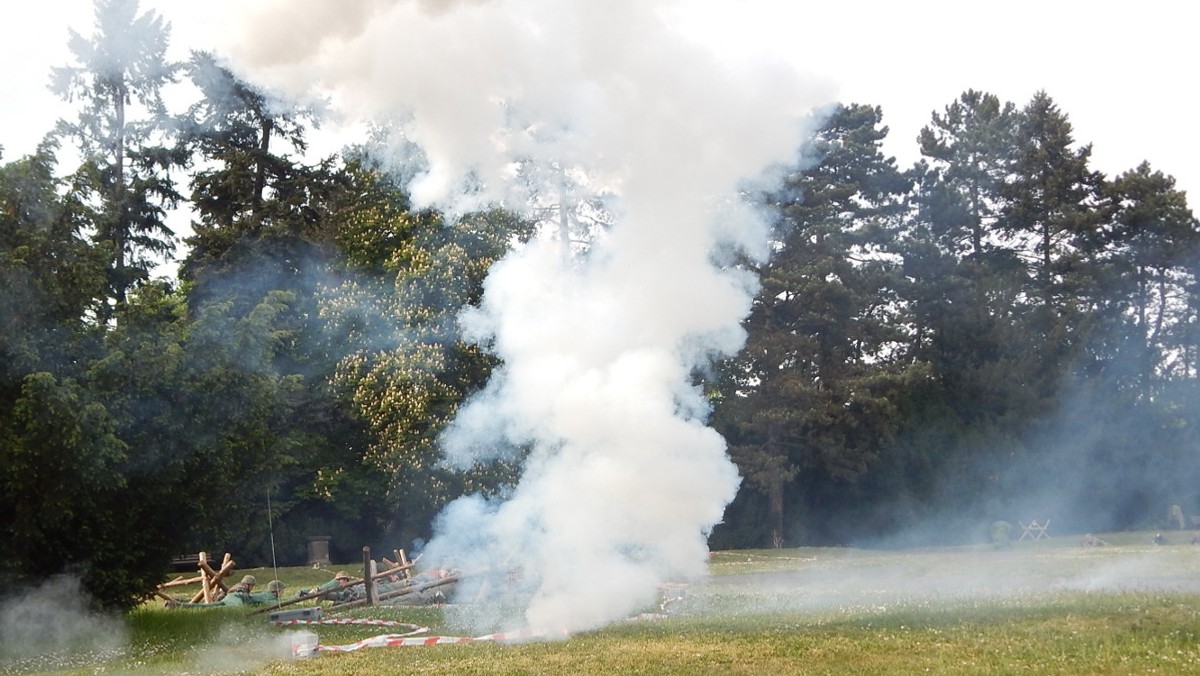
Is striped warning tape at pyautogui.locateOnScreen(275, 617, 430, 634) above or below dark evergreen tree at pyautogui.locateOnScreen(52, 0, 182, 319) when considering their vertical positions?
below

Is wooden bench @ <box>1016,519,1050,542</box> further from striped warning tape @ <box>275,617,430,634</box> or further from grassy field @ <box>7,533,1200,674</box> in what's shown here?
striped warning tape @ <box>275,617,430,634</box>

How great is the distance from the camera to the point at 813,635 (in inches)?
662

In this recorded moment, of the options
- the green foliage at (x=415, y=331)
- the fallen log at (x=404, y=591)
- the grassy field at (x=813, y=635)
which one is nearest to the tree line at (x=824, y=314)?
the green foliage at (x=415, y=331)

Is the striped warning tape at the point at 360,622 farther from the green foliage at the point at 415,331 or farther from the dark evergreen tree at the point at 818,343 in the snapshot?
the dark evergreen tree at the point at 818,343

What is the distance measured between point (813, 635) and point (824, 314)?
37.0m

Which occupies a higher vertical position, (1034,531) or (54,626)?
(54,626)

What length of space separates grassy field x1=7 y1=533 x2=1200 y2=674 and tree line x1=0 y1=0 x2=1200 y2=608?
11977 millimetres

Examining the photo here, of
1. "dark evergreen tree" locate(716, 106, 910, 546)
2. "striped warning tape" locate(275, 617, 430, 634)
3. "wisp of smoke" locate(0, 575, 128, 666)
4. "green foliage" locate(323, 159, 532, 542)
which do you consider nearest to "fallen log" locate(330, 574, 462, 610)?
"striped warning tape" locate(275, 617, 430, 634)

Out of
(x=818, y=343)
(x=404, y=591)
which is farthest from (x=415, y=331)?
(x=818, y=343)

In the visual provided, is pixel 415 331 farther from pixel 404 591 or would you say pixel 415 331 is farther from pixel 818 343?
pixel 818 343

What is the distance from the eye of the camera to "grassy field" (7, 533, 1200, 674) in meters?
14.5

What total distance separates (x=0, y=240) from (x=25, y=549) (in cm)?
543

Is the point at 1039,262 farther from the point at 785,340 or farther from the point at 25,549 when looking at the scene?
the point at 25,549

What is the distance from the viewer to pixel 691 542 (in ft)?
63.9
